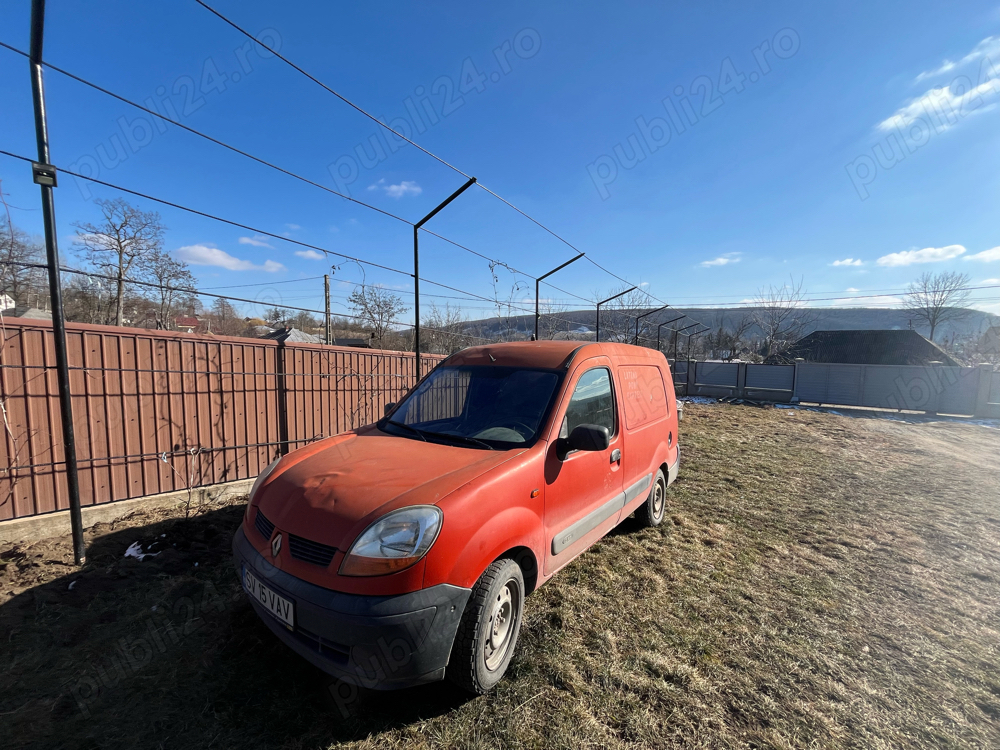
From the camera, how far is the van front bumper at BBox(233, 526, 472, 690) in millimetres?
1785

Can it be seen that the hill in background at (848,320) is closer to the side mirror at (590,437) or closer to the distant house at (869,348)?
the distant house at (869,348)

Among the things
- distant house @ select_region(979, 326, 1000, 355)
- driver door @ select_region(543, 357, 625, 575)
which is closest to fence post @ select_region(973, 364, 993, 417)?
driver door @ select_region(543, 357, 625, 575)

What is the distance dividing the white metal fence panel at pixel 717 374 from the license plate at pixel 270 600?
24179mm

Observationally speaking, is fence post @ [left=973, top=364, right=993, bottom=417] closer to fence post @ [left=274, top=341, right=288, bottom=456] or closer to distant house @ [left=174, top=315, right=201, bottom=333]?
fence post @ [left=274, top=341, right=288, bottom=456]

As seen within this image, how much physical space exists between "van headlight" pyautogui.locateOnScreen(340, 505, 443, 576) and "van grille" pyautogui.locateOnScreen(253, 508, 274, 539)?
62 centimetres

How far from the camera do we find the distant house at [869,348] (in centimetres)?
4019

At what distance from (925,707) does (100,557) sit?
243 inches

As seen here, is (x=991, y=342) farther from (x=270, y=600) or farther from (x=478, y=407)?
(x=270, y=600)

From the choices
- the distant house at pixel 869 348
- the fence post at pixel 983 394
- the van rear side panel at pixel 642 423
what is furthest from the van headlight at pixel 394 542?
Answer: the distant house at pixel 869 348

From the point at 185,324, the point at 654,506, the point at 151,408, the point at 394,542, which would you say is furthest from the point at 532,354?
the point at 185,324

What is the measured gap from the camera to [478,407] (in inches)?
123

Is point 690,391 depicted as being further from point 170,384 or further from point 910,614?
point 170,384

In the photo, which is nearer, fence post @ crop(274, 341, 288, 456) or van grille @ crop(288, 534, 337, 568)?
van grille @ crop(288, 534, 337, 568)

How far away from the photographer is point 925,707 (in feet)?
7.44
